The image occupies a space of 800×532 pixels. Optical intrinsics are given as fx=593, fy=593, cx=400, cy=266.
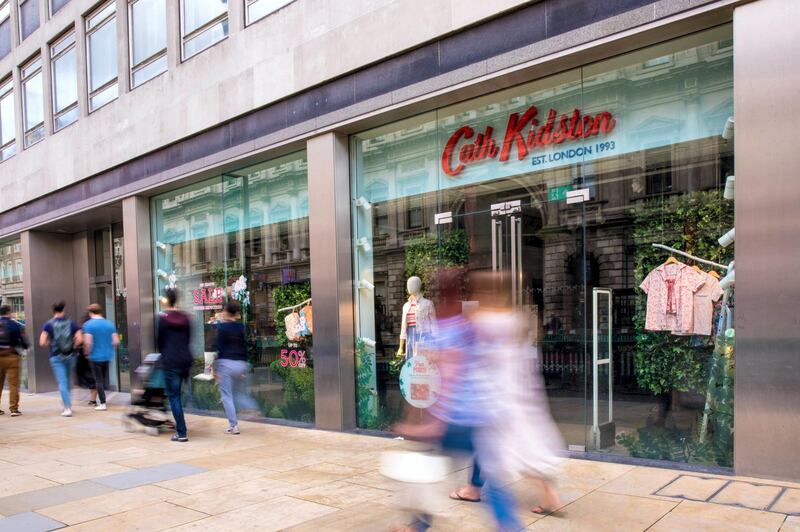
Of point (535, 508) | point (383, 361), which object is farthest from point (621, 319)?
point (383, 361)

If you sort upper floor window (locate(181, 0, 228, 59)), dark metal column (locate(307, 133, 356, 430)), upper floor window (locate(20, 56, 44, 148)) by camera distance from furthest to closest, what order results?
upper floor window (locate(20, 56, 44, 148))
upper floor window (locate(181, 0, 228, 59))
dark metal column (locate(307, 133, 356, 430))

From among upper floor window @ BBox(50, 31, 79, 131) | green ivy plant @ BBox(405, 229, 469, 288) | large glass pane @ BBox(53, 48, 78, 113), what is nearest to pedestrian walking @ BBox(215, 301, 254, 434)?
green ivy plant @ BBox(405, 229, 469, 288)

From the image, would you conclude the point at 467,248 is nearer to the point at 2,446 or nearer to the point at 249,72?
the point at 249,72

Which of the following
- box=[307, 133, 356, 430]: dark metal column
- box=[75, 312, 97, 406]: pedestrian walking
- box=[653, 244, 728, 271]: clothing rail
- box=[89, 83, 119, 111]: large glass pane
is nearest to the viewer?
box=[653, 244, 728, 271]: clothing rail

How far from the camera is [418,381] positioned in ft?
26.7

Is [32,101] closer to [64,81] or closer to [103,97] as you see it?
[64,81]

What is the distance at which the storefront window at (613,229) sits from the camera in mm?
6004

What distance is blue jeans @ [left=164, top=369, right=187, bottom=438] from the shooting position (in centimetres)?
795

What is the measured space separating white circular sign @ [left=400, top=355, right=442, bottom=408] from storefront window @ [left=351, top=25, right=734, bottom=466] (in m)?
0.08

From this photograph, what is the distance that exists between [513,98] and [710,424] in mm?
4281

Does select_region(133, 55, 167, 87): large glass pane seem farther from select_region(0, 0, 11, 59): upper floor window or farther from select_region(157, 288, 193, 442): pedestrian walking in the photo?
select_region(0, 0, 11, 59): upper floor window

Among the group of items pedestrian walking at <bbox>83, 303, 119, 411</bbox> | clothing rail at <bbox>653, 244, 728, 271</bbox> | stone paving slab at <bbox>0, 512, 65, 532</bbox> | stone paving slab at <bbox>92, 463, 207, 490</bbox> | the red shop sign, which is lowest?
stone paving slab at <bbox>92, 463, 207, 490</bbox>

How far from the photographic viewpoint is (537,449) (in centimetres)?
402

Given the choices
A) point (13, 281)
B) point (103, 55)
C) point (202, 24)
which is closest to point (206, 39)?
point (202, 24)
